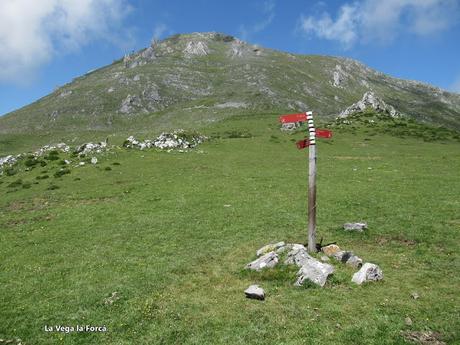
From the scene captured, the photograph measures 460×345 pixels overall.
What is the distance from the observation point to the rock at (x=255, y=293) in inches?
700

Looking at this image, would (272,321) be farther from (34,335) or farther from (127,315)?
(34,335)

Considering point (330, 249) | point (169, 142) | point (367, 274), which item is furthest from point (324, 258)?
point (169, 142)

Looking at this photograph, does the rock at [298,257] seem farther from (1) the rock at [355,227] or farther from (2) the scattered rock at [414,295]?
(1) the rock at [355,227]

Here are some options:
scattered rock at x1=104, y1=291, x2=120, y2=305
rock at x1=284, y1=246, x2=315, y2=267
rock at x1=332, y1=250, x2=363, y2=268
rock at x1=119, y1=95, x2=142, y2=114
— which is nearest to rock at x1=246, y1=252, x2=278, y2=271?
rock at x1=284, y1=246, x2=315, y2=267

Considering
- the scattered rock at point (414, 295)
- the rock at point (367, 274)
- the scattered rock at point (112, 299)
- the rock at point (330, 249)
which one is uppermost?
the rock at point (330, 249)

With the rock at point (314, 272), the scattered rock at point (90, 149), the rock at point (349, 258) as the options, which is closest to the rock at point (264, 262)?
the rock at point (314, 272)

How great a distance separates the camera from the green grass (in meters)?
15.9

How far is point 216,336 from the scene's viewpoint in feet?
50.0

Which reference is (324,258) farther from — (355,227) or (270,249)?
(355,227)

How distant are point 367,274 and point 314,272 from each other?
2399 millimetres

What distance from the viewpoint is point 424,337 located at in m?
14.4

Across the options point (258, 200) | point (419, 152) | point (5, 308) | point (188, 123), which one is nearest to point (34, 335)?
Answer: point (5, 308)

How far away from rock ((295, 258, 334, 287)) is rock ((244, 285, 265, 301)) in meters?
1.94

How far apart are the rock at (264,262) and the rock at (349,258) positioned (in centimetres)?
322
